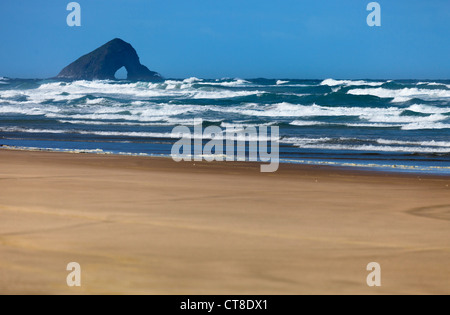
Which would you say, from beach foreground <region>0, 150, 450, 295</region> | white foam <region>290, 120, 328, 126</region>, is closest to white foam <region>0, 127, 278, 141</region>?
white foam <region>290, 120, 328, 126</region>

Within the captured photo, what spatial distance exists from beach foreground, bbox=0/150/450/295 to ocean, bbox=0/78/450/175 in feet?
14.2

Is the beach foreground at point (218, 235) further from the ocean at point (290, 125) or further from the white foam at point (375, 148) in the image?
the white foam at point (375, 148)

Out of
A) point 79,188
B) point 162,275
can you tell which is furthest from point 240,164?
point 162,275

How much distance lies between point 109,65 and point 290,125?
300 ft

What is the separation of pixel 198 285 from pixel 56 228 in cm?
162

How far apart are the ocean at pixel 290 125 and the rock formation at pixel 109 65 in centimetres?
6667

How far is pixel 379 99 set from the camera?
111ft

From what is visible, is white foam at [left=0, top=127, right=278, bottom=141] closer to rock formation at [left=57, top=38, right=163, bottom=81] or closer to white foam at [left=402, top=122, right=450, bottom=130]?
white foam at [left=402, top=122, right=450, bottom=130]

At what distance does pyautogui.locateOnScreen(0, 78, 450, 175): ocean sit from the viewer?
1280 centimetres

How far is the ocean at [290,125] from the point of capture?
12.8m

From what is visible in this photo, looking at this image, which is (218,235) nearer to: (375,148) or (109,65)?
(375,148)

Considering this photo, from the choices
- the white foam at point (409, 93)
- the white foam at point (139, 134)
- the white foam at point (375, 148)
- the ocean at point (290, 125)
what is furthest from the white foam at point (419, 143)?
the white foam at point (409, 93)

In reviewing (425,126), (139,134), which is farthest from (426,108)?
(139,134)
